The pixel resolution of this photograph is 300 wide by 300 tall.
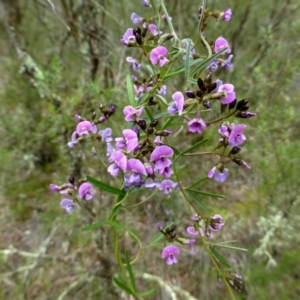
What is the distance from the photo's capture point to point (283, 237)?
7.33ft

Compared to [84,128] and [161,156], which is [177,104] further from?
[84,128]

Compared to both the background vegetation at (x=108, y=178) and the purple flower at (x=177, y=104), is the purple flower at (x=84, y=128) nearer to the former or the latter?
the purple flower at (x=177, y=104)

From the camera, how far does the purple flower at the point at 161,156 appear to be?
93cm

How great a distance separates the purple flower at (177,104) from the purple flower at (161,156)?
0.09 meters

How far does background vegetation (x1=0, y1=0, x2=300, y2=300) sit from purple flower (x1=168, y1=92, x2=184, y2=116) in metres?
0.92

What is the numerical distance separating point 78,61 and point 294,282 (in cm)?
287

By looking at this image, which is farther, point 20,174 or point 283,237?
point 20,174

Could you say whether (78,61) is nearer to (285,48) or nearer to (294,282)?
(285,48)

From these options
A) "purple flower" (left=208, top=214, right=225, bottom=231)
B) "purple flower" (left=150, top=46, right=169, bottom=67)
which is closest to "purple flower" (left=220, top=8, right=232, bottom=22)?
"purple flower" (left=150, top=46, right=169, bottom=67)

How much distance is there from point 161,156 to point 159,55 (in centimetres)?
28

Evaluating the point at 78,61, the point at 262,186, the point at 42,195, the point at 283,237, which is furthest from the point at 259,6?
the point at 42,195

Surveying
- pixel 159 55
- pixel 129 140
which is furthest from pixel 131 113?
pixel 159 55

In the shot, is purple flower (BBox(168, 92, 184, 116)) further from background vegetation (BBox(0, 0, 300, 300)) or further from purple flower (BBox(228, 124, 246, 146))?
background vegetation (BBox(0, 0, 300, 300))

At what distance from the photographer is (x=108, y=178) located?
2.26 metres
